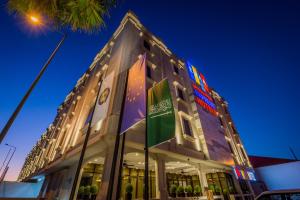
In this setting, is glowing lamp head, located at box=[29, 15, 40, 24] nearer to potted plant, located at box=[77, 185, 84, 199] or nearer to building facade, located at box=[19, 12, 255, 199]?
building facade, located at box=[19, 12, 255, 199]

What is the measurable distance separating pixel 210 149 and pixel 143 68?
1451 centimetres

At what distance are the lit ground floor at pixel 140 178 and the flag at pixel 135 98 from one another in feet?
7.06

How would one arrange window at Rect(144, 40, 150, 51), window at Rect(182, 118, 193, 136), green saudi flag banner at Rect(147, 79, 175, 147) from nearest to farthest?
green saudi flag banner at Rect(147, 79, 175, 147) < window at Rect(182, 118, 193, 136) < window at Rect(144, 40, 150, 51)

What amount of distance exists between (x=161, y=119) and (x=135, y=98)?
55.5 inches

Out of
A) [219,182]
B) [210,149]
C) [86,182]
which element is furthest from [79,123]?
[219,182]

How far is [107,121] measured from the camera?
10570 mm

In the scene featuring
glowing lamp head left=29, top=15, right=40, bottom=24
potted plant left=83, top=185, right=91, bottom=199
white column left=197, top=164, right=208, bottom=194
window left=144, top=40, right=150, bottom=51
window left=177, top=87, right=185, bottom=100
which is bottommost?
potted plant left=83, top=185, right=91, bottom=199

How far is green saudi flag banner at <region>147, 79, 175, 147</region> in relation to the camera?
570cm

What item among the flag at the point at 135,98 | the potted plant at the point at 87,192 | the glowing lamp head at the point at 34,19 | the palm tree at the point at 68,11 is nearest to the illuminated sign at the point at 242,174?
the potted plant at the point at 87,192

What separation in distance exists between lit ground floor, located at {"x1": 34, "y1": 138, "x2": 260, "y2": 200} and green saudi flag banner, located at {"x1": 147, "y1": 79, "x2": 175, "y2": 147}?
78.2 inches

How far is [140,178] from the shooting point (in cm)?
1758

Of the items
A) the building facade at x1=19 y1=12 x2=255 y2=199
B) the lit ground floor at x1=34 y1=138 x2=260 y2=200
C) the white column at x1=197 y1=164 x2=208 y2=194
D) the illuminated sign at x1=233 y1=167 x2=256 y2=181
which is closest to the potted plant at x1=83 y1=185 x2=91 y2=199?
the lit ground floor at x1=34 y1=138 x2=260 y2=200

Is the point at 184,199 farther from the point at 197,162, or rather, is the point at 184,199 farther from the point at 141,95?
the point at 141,95

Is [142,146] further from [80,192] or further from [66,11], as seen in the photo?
[66,11]
